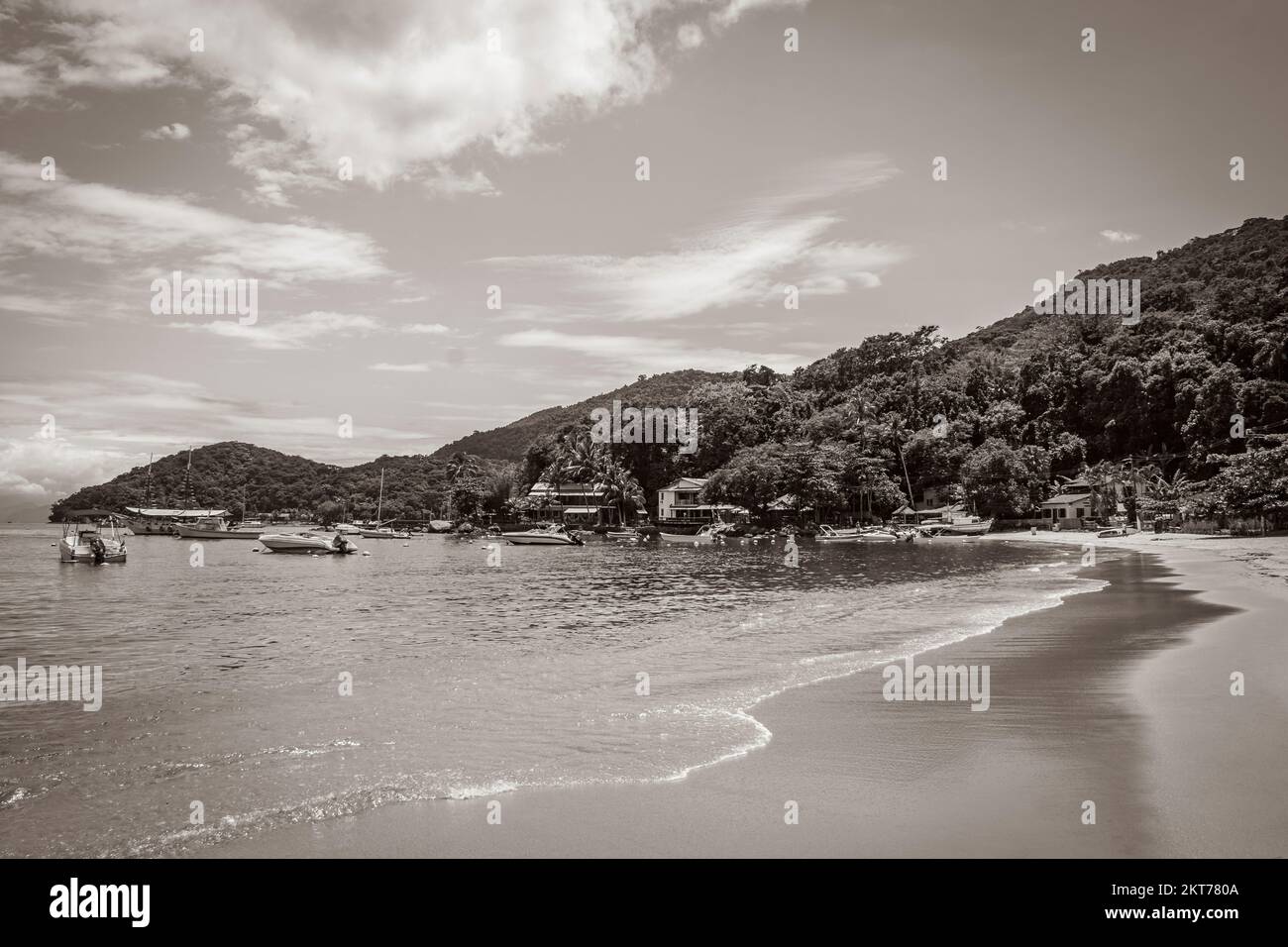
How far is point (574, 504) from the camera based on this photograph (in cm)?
10994

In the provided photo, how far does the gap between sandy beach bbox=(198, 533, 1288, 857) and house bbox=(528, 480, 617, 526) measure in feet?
316

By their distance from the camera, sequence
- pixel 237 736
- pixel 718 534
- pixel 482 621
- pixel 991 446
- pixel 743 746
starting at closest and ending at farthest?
pixel 743 746 → pixel 237 736 → pixel 482 621 → pixel 991 446 → pixel 718 534

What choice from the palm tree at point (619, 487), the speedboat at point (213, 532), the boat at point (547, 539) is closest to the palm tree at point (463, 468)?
the palm tree at point (619, 487)

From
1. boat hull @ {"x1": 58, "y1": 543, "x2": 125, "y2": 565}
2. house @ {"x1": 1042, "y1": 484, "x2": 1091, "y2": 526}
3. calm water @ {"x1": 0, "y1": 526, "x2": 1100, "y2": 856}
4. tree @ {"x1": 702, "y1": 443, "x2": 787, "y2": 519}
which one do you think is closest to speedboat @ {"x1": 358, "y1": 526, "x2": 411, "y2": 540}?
tree @ {"x1": 702, "y1": 443, "x2": 787, "y2": 519}

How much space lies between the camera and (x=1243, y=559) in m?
35.1

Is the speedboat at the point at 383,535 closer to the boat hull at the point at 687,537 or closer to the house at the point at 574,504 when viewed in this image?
the house at the point at 574,504

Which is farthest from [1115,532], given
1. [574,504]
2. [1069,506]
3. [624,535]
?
[574,504]

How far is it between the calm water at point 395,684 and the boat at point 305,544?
109 ft

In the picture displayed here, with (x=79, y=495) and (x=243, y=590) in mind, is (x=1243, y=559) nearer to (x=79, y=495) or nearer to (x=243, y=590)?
(x=243, y=590)

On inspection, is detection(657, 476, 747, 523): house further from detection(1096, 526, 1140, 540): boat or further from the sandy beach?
the sandy beach

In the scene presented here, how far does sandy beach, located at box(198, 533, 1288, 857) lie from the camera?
5.93 meters

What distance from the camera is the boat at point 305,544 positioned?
219ft

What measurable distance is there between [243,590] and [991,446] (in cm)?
7339
